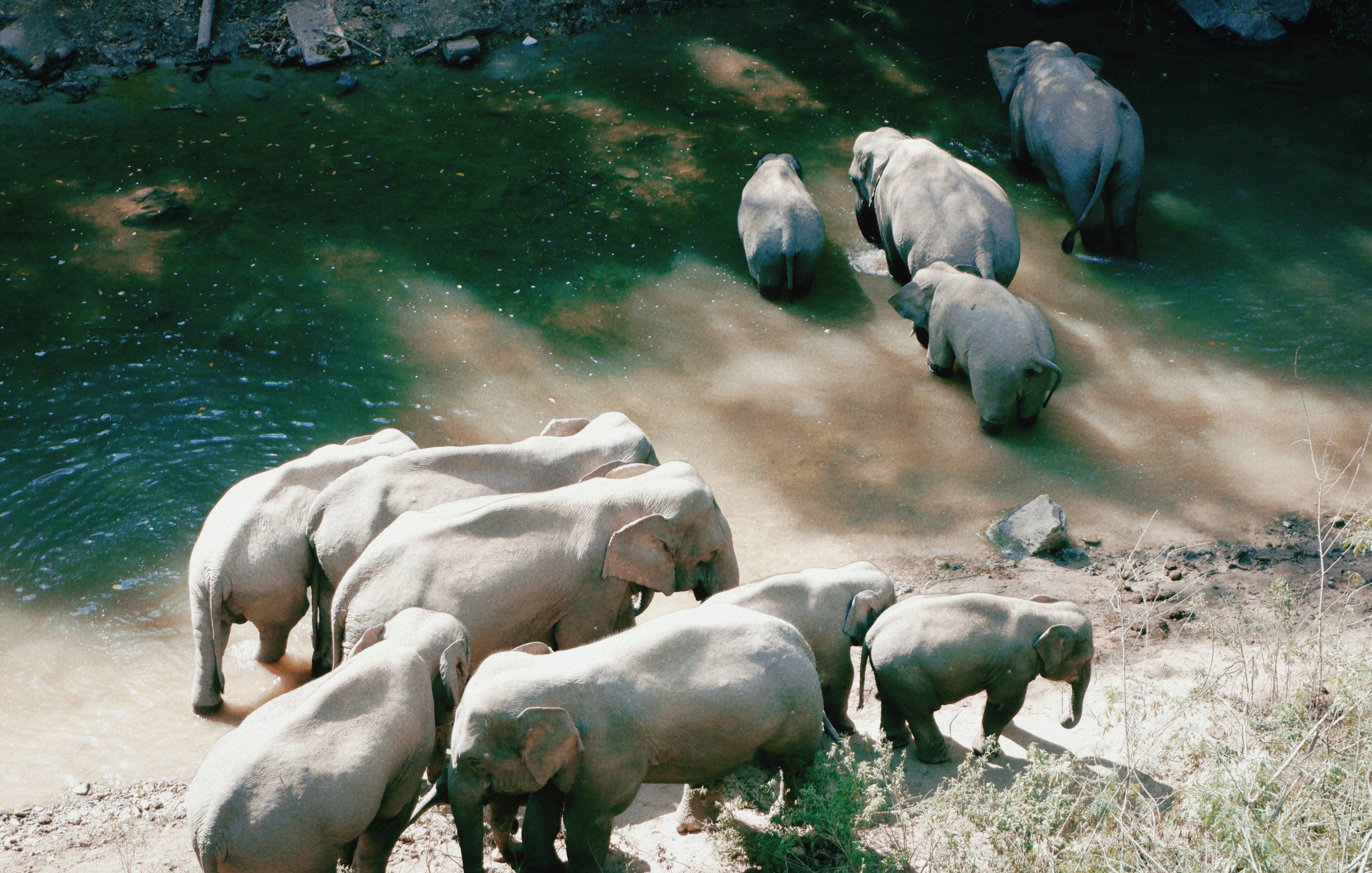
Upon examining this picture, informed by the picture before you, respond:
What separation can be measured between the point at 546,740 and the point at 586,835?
54 cm

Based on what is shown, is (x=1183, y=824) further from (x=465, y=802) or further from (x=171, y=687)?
(x=171, y=687)

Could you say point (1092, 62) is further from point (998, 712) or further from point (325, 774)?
point (325, 774)

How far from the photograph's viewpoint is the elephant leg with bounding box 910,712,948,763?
546 centimetres

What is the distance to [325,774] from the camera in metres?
4.20

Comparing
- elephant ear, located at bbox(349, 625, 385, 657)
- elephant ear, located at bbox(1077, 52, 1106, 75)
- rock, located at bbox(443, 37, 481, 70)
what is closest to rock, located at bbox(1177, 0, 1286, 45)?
elephant ear, located at bbox(1077, 52, 1106, 75)

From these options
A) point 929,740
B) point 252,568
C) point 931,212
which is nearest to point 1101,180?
point 931,212

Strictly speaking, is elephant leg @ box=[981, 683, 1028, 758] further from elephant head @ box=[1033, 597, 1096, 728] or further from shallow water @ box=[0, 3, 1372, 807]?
shallow water @ box=[0, 3, 1372, 807]

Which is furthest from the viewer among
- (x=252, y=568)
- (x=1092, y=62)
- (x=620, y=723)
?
(x=1092, y=62)

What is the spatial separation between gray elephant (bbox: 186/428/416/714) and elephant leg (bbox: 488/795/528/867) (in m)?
1.60

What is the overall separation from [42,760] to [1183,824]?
4908 millimetres

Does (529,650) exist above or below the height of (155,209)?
above

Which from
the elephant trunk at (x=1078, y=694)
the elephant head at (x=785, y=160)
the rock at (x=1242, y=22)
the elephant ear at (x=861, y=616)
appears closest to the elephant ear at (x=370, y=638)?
the elephant ear at (x=861, y=616)

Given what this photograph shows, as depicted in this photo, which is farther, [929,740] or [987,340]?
[987,340]

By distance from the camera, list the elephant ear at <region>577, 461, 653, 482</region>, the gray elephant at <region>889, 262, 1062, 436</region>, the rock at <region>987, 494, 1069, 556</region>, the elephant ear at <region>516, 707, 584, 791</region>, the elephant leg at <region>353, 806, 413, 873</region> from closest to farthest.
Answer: the elephant ear at <region>516, 707, 584, 791</region>
the elephant leg at <region>353, 806, 413, 873</region>
the elephant ear at <region>577, 461, 653, 482</region>
the rock at <region>987, 494, 1069, 556</region>
the gray elephant at <region>889, 262, 1062, 436</region>
